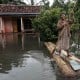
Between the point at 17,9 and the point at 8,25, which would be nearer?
the point at 17,9

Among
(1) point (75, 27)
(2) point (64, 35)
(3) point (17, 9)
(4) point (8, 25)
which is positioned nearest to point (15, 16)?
(3) point (17, 9)

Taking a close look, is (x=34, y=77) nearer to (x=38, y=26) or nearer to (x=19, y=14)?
(x=38, y=26)

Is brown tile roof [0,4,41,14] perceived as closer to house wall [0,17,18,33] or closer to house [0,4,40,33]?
house [0,4,40,33]

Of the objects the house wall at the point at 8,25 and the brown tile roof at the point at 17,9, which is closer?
the brown tile roof at the point at 17,9

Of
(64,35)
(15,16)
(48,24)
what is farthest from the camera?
(15,16)

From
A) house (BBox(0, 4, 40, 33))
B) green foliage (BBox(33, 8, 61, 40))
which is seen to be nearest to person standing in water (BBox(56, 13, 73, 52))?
green foliage (BBox(33, 8, 61, 40))

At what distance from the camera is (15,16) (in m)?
38.9

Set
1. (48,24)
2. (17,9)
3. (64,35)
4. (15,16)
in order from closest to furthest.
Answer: (64,35), (48,24), (15,16), (17,9)

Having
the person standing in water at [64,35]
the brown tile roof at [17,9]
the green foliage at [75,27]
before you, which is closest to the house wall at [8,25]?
the brown tile roof at [17,9]

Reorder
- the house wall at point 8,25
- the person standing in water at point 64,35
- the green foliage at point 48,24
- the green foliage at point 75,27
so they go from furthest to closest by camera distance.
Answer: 1. the house wall at point 8,25
2. the green foliage at point 48,24
3. the green foliage at point 75,27
4. the person standing in water at point 64,35

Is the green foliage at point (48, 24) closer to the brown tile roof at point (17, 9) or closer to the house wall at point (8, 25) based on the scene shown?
the brown tile roof at point (17, 9)

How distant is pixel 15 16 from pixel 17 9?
3.55 ft

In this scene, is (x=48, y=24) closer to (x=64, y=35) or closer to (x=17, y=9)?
(x=64, y=35)

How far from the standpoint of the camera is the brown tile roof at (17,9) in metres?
39.1
